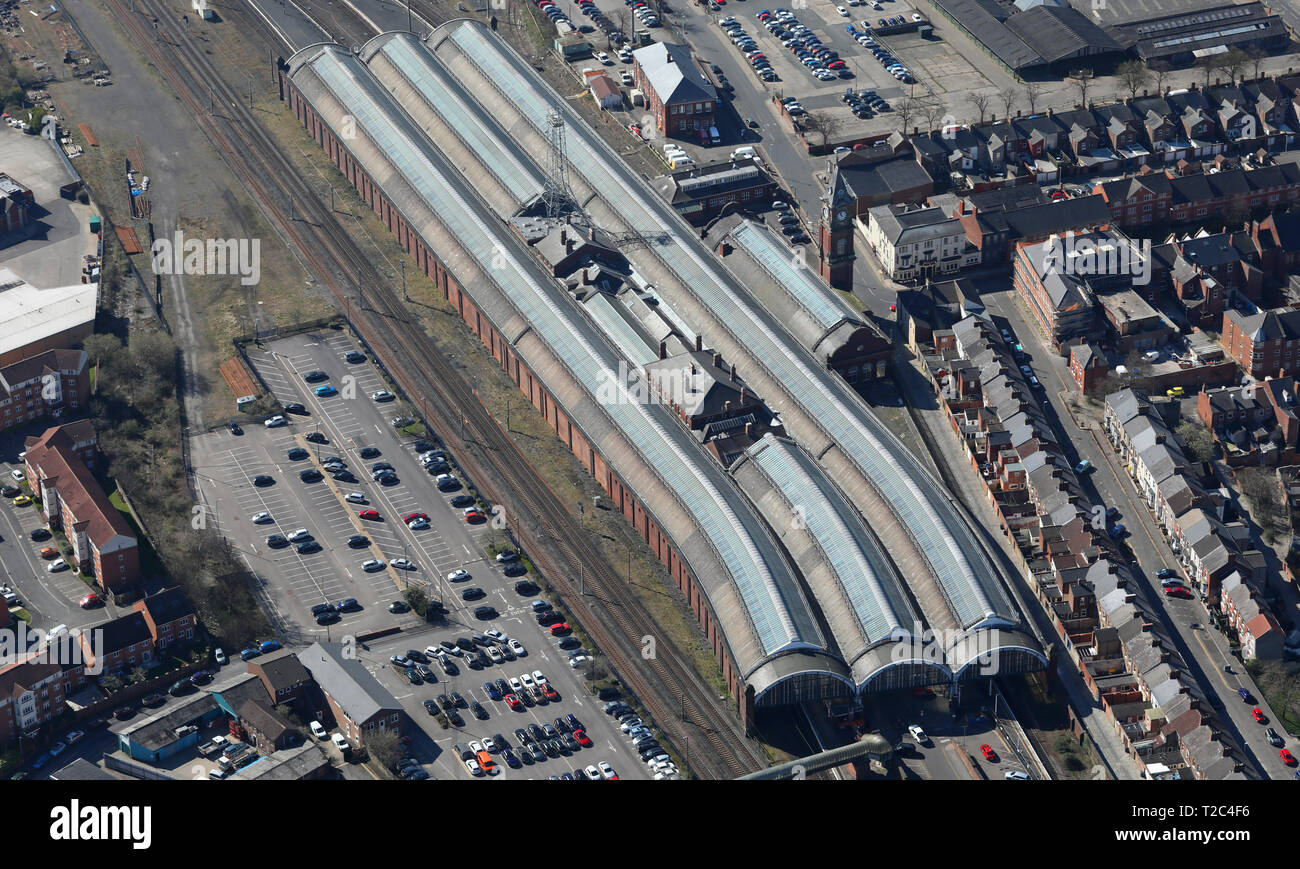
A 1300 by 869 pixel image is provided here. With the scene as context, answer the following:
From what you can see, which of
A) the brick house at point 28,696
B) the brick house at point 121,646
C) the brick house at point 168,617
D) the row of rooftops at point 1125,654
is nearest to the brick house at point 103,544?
the brick house at point 168,617

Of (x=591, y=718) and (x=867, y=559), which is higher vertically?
(x=867, y=559)

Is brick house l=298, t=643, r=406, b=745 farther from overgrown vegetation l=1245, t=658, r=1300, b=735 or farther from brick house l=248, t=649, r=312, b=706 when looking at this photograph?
overgrown vegetation l=1245, t=658, r=1300, b=735

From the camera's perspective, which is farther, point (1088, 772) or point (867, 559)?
point (867, 559)

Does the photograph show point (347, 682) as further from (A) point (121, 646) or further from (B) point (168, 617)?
(A) point (121, 646)

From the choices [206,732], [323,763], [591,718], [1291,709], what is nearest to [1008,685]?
[1291,709]

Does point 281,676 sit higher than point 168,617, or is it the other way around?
point 168,617

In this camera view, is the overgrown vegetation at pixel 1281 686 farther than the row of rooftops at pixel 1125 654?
Yes

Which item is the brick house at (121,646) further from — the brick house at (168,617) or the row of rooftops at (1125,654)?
the row of rooftops at (1125,654)

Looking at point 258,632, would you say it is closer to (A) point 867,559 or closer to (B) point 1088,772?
(A) point 867,559

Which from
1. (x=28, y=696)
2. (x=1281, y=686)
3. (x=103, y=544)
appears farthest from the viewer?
(x=103, y=544)

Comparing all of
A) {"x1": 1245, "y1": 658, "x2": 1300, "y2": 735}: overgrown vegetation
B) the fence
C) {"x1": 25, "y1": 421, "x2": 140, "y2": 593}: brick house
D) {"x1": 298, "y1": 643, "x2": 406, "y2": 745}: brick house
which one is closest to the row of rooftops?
{"x1": 1245, "y1": 658, "x2": 1300, "y2": 735}: overgrown vegetation

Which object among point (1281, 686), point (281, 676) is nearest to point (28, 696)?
point (281, 676)
